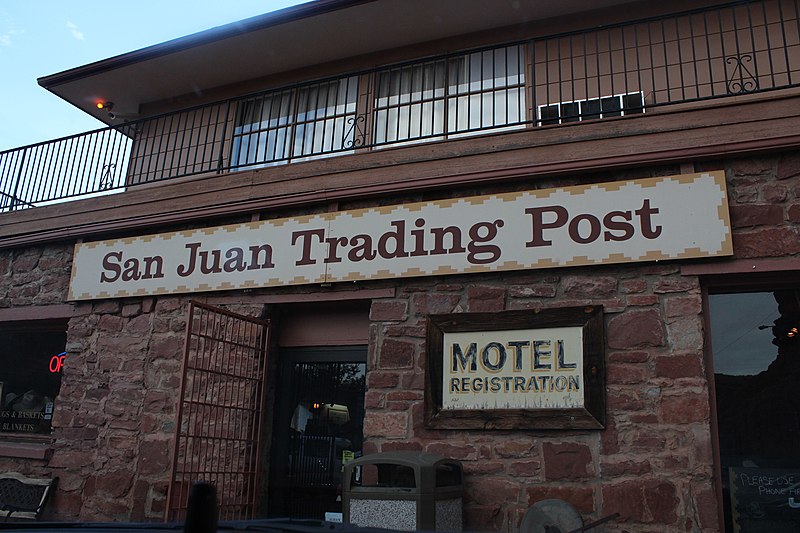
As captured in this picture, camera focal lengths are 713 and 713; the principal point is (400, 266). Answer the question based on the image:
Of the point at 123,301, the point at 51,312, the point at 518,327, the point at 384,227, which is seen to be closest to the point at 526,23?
the point at 384,227

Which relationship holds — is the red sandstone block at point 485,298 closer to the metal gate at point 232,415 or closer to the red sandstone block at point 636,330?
the red sandstone block at point 636,330

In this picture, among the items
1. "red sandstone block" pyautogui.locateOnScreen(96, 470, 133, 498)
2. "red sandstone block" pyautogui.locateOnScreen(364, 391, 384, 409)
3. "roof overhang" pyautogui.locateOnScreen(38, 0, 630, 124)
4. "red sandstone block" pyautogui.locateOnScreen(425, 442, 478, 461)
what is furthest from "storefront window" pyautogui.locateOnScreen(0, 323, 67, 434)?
"red sandstone block" pyautogui.locateOnScreen(425, 442, 478, 461)

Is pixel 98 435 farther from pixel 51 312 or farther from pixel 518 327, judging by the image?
pixel 518 327

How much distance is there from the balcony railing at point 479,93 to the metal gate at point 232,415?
5.74ft

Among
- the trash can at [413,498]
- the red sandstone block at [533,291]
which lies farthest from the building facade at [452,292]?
the trash can at [413,498]

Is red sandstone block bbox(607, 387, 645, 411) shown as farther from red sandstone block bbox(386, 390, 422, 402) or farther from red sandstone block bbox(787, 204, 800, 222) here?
red sandstone block bbox(787, 204, 800, 222)

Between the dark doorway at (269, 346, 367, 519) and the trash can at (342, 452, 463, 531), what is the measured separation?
1195mm

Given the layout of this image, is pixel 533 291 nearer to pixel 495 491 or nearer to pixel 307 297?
pixel 495 491

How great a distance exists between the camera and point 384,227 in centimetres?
657

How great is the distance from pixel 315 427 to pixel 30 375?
408cm

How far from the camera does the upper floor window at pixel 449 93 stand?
26.8ft

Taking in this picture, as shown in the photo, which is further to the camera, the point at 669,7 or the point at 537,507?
the point at 669,7

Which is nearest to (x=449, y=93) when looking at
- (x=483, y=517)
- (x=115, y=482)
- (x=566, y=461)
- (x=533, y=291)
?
(x=533, y=291)

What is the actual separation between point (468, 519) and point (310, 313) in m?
2.59
